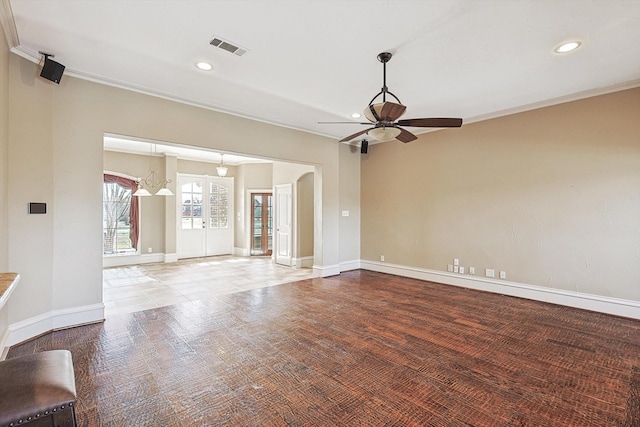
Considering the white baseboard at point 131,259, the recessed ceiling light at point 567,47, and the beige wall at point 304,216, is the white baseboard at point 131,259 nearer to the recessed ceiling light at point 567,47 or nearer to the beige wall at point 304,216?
→ the beige wall at point 304,216

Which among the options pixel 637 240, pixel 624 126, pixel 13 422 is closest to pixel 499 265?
pixel 637 240

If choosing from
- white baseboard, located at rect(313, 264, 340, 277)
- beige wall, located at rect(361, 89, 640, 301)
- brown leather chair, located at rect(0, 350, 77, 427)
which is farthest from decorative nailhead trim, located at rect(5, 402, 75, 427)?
beige wall, located at rect(361, 89, 640, 301)

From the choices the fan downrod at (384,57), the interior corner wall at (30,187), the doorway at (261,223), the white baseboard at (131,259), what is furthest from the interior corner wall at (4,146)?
the doorway at (261,223)

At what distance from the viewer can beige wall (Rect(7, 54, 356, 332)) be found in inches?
123

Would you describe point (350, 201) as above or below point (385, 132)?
→ below

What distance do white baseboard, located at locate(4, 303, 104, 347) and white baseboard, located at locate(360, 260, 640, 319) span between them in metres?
5.26

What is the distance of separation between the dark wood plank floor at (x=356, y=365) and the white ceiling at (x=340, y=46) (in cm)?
307

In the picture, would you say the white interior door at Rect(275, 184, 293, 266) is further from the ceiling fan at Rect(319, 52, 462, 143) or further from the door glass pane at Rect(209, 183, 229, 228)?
the ceiling fan at Rect(319, 52, 462, 143)

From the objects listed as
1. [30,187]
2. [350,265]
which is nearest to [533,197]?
[350,265]

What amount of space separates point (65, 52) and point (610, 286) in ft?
23.7

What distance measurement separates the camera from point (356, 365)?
2.71 metres

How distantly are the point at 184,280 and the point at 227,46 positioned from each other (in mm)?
4702

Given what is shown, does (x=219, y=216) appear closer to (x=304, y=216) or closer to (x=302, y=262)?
(x=304, y=216)

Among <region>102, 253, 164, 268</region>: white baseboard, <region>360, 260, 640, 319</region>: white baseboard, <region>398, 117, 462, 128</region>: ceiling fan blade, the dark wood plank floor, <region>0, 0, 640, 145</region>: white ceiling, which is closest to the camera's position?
the dark wood plank floor
